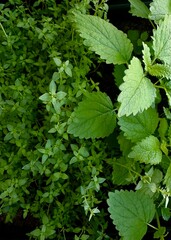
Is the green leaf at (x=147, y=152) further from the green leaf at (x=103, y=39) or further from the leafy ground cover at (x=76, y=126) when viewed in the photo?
the green leaf at (x=103, y=39)

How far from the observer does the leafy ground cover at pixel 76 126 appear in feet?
2.99

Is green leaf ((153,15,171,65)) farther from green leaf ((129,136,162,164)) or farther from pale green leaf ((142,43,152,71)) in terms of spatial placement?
green leaf ((129,136,162,164))

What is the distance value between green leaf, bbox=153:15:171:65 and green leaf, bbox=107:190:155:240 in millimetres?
315

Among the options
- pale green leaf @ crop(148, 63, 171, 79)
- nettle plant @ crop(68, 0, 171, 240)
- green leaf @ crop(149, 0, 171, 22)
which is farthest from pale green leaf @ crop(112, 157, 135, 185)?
green leaf @ crop(149, 0, 171, 22)

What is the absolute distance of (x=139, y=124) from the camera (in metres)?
0.96

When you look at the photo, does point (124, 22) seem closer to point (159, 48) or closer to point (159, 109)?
point (159, 109)

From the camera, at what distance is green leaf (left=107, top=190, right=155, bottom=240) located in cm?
95

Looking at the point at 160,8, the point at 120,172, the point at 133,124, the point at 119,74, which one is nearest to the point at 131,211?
the point at 120,172

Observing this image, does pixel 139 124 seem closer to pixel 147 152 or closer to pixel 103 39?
pixel 147 152

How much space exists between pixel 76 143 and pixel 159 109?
31 cm

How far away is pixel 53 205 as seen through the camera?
1057 mm

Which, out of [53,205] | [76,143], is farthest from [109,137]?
[53,205]

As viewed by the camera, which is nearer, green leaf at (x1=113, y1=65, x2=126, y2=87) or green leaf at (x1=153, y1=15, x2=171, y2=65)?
green leaf at (x1=153, y1=15, x2=171, y2=65)

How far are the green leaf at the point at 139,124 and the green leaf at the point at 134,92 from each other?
0.32ft
